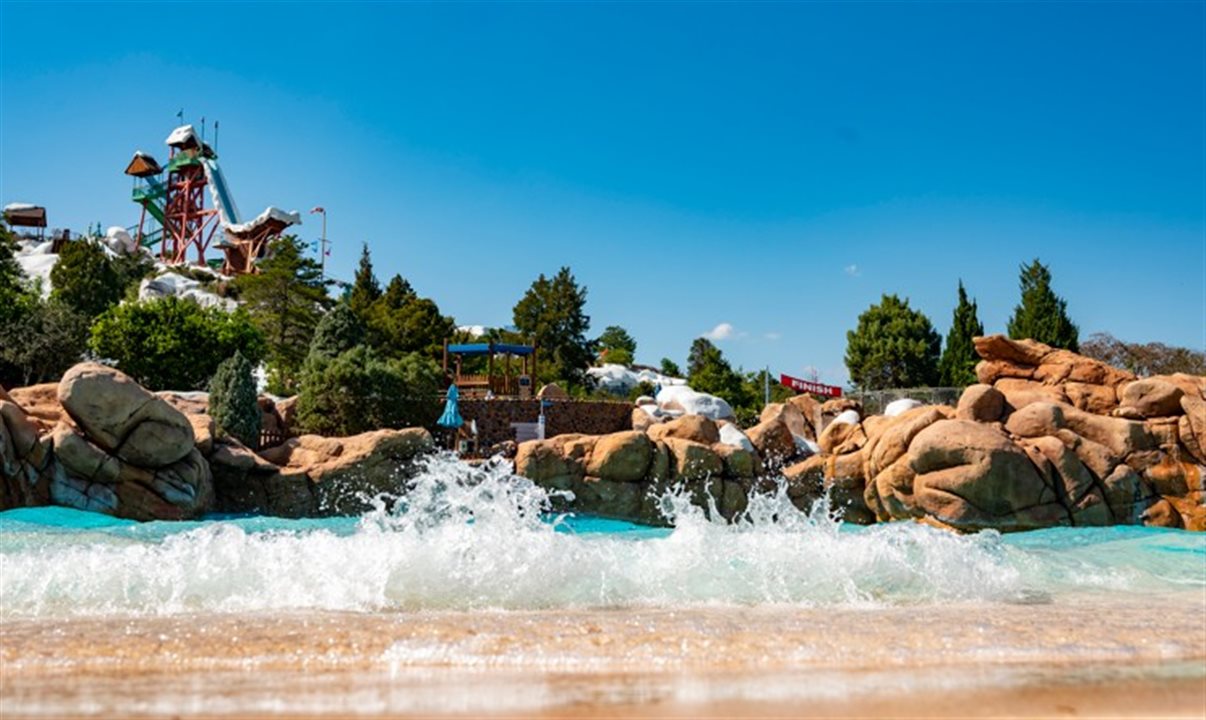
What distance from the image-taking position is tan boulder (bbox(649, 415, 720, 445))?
1775 cm

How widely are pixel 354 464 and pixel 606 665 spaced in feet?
44.9

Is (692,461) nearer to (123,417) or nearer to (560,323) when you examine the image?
(123,417)

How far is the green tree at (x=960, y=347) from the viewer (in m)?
35.2

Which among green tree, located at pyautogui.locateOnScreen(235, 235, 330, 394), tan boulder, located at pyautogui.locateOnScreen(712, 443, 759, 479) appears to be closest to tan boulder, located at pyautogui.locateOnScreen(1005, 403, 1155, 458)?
tan boulder, located at pyautogui.locateOnScreen(712, 443, 759, 479)

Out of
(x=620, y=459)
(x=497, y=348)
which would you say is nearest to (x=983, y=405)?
(x=620, y=459)

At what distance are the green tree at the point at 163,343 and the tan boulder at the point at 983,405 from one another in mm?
20110

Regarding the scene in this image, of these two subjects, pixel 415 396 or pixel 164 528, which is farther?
pixel 415 396

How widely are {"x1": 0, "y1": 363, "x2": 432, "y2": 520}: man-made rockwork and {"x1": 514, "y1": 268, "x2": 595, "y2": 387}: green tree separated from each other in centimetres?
2589

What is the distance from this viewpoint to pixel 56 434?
45.5ft

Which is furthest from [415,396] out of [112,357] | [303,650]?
[303,650]

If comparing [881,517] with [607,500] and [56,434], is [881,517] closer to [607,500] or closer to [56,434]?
[607,500]

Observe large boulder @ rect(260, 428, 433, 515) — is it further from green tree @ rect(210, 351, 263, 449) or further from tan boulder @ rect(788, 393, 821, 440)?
tan boulder @ rect(788, 393, 821, 440)

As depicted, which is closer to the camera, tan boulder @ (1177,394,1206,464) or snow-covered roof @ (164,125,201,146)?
tan boulder @ (1177,394,1206,464)

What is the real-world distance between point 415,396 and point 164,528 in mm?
11403
